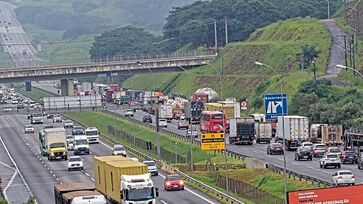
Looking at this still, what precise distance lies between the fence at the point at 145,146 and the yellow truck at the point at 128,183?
158ft

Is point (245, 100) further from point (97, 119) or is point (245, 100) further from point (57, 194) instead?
point (57, 194)

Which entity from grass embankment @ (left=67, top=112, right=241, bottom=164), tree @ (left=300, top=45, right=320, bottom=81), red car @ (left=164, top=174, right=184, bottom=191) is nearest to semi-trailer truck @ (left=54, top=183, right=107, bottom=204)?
red car @ (left=164, top=174, right=184, bottom=191)

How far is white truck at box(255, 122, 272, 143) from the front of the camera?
13400cm

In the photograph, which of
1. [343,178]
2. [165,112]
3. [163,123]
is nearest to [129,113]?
[165,112]

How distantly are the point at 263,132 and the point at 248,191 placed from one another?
4868cm

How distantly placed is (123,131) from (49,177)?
55964 millimetres

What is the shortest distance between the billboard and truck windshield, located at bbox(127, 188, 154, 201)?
19.0 metres

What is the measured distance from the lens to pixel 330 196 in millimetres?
52469

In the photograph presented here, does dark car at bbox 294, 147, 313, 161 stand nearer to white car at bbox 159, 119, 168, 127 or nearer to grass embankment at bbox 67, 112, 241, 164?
grass embankment at bbox 67, 112, 241, 164

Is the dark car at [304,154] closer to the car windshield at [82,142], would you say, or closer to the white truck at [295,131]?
the white truck at [295,131]

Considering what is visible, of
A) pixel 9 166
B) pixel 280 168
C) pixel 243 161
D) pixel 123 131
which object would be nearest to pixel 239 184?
pixel 280 168

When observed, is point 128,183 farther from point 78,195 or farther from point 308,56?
point 308,56

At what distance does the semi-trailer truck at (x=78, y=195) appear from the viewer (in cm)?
6378

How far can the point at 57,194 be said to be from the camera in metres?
71.7
